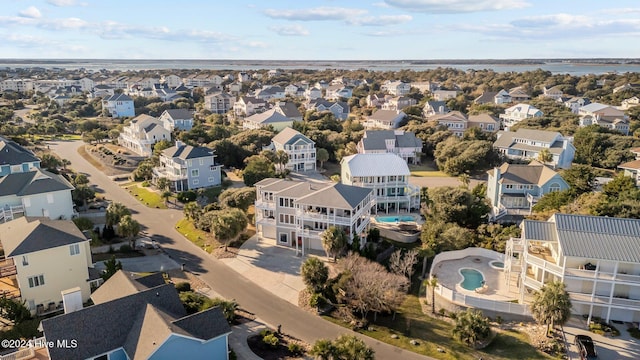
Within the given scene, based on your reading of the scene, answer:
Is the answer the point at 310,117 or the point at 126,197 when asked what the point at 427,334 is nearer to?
the point at 126,197

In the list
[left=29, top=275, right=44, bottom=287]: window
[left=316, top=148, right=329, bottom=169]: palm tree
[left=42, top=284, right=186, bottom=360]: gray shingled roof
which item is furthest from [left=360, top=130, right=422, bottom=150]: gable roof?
[left=42, top=284, right=186, bottom=360]: gray shingled roof

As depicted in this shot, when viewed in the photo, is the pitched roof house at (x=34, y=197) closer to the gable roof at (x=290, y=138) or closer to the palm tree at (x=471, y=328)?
the gable roof at (x=290, y=138)

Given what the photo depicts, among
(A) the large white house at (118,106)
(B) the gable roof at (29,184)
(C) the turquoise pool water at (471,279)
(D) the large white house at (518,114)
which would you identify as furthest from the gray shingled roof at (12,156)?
(D) the large white house at (518,114)

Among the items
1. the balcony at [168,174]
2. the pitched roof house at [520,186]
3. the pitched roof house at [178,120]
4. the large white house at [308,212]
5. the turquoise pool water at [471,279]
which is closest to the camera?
the turquoise pool water at [471,279]

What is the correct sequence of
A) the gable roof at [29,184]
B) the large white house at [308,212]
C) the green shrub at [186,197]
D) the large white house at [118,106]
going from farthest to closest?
the large white house at [118,106] → the green shrub at [186,197] → the gable roof at [29,184] → the large white house at [308,212]

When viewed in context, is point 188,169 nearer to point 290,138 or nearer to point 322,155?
point 290,138

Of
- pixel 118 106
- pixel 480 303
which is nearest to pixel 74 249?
pixel 480 303

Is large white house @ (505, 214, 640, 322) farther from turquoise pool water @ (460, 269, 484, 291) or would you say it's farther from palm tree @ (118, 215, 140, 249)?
palm tree @ (118, 215, 140, 249)

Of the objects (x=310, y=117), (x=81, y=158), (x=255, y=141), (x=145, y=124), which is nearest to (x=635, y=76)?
(x=310, y=117)
